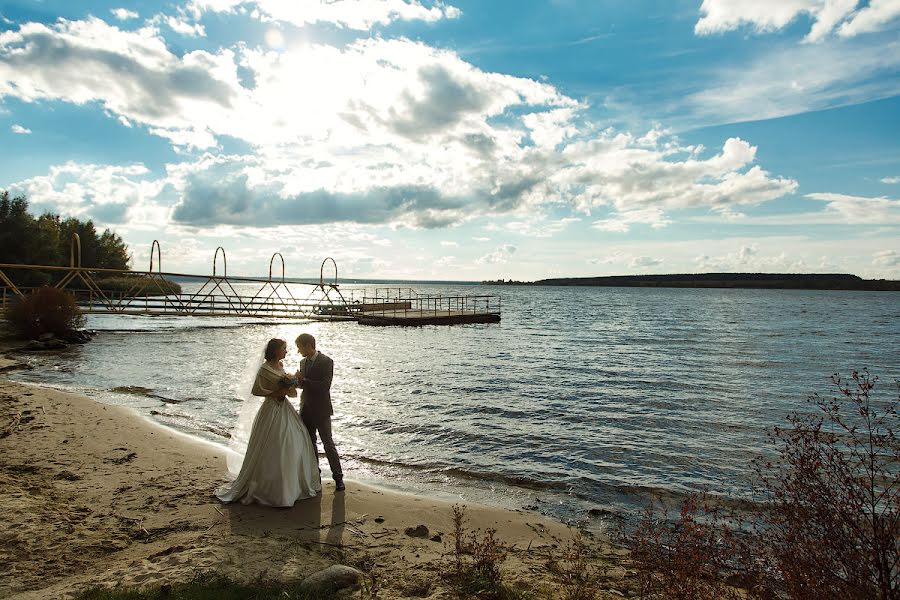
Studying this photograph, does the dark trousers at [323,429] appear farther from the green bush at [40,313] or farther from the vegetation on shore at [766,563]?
the green bush at [40,313]

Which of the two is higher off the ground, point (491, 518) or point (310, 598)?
point (310, 598)

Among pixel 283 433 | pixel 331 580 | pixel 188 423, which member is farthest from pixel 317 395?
pixel 188 423

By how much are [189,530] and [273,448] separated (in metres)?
1.27

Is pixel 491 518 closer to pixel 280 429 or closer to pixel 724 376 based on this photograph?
pixel 280 429

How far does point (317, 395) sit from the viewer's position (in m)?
7.18

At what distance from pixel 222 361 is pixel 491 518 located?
19.7m

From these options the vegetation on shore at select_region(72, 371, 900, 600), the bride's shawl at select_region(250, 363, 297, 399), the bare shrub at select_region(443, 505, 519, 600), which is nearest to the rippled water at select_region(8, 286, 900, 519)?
the bride's shawl at select_region(250, 363, 297, 399)

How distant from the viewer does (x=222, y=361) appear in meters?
23.9

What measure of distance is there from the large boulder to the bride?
6.75ft

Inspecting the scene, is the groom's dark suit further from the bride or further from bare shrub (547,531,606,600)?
bare shrub (547,531,606,600)

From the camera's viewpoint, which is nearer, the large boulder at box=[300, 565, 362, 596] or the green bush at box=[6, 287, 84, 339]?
the large boulder at box=[300, 565, 362, 596]

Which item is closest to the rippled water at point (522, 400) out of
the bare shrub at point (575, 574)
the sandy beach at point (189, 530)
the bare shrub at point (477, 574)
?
the sandy beach at point (189, 530)

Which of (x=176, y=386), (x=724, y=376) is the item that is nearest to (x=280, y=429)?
(x=176, y=386)

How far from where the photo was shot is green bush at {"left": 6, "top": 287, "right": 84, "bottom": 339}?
2642 cm
